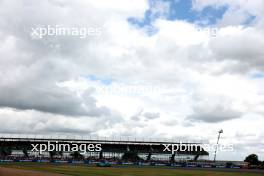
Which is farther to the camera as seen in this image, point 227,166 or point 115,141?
point 115,141

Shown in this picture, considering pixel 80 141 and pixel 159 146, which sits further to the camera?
pixel 159 146

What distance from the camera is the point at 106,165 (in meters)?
93.1

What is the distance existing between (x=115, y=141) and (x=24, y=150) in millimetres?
34485

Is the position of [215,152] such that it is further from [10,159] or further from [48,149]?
[10,159]

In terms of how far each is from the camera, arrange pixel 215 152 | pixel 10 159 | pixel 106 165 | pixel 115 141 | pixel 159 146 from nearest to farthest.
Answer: pixel 106 165 → pixel 10 159 → pixel 215 152 → pixel 115 141 → pixel 159 146

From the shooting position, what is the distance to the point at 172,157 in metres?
151

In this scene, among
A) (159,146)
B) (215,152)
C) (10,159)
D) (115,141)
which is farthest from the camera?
(159,146)

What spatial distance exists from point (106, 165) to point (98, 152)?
54.6m

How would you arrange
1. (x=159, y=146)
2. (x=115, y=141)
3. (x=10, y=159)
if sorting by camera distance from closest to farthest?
1. (x=10, y=159)
2. (x=115, y=141)
3. (x=159, y=146)

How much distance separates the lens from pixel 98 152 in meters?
147

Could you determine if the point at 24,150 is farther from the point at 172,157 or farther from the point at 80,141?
the point at 172,157

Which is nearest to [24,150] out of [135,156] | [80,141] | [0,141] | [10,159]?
[0,141]

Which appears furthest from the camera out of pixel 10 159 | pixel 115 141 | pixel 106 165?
pixel 115 141

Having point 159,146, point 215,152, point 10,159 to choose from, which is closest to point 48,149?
point 10,159
